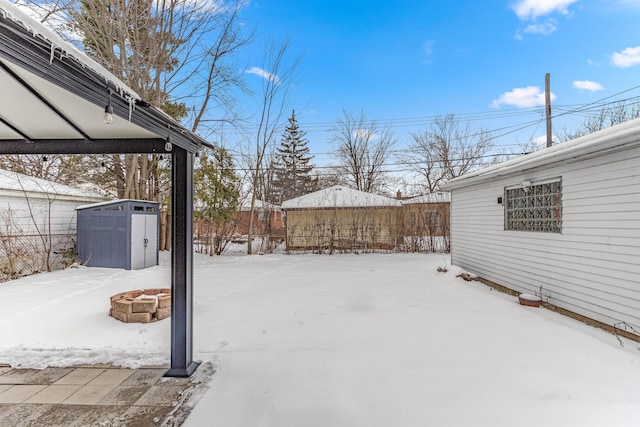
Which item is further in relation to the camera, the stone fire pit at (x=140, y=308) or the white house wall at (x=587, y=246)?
the stone fire pit at (x=140, y=308)

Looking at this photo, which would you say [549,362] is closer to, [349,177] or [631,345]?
[631,345]

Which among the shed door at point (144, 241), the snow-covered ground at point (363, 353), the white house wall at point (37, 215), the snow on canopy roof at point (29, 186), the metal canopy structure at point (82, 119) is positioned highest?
the snow on canopy roof at point (29, 186)

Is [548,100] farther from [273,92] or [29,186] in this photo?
[29,186]

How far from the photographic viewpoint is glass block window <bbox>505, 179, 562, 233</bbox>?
15.8 feet

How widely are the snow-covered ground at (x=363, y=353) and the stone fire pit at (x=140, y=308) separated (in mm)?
130

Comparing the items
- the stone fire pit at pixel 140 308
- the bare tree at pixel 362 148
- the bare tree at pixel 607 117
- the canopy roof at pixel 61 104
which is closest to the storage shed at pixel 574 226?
the canopy roof at pixel 61 104

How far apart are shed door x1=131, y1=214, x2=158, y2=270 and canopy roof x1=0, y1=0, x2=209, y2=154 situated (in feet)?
18.1

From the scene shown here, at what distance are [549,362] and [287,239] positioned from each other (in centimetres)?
979

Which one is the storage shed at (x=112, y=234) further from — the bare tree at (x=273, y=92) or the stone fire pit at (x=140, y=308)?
the bare tree at (x=273, y=92)

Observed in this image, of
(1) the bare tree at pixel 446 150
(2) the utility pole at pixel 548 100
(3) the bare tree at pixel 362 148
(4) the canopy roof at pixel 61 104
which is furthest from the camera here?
(3) the bare tree at pixel 362 148

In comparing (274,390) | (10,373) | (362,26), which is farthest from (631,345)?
(362,26)

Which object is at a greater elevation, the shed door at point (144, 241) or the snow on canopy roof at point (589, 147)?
the snow on canopy roof at point (589, 147)

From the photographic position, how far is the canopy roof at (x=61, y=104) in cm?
126

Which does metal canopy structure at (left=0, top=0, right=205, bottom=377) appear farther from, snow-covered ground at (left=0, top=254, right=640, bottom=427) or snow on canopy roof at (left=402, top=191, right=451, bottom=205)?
snow on canopy roof at (left=402, top=191, right=451, bottom=205)
